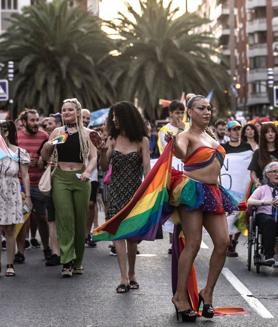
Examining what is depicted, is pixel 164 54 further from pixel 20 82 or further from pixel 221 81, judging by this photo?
pixel 20 82

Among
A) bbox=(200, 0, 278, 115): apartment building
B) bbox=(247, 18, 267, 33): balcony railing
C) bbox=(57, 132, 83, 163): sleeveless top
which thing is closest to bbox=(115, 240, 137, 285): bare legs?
bbox=(57, 132, 83, 163): sleeveless top

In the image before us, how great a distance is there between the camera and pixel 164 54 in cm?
4347

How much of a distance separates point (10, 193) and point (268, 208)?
2956 millimetres

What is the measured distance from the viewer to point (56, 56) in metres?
44.4

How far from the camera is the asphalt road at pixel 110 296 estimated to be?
24.3ft

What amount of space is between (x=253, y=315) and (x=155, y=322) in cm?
86

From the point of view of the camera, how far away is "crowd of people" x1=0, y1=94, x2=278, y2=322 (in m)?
7.34

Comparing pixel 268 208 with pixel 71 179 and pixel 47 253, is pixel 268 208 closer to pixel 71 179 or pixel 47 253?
pixel 71 179

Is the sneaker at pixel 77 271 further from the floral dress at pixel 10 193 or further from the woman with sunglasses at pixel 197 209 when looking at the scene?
the woman with sunglasses at pixel 197 209

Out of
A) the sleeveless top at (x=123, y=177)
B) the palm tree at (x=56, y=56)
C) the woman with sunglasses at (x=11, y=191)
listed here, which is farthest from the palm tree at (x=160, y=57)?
the sleeveless top at (x=123, y=177)

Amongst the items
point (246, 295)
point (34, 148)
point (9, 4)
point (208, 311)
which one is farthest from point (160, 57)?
point (9, 4)

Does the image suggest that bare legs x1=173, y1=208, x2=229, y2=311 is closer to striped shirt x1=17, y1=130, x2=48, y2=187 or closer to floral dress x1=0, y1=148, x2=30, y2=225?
floral dress x1=0, y1=148, x2=30, y2=225

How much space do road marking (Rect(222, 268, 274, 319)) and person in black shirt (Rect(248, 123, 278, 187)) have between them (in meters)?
1.64

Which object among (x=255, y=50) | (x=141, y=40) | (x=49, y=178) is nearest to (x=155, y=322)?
(x=49, y=178)
